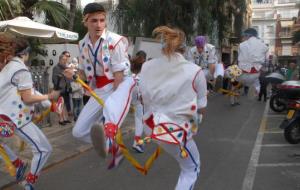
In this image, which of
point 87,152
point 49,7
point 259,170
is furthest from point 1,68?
point 49,7

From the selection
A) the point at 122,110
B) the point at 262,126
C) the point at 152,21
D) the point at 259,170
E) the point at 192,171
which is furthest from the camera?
the point at 152,21

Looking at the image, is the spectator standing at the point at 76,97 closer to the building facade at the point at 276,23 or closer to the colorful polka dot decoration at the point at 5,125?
the colorful polka dot decoration at the point at 5,125

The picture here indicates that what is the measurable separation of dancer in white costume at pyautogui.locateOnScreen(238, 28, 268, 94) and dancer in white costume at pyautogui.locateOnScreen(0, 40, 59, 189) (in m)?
6.69

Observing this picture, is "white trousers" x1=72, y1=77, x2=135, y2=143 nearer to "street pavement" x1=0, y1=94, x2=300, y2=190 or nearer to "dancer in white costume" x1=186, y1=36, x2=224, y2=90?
"street pavement" x1=0, y1=94, x2=300, y2=190

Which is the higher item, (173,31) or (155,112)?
(173,31)

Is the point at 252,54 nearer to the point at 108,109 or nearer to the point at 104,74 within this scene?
the point at 104,74

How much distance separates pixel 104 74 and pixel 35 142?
3.59 ft

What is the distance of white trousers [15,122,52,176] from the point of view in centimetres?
510

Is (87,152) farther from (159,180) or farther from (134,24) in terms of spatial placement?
(134,24)

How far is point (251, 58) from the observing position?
1076cm

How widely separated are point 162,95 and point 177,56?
39 cm

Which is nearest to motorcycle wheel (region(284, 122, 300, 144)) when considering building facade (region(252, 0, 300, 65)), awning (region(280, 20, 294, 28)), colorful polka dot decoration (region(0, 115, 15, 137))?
colorful polka dot decoration (region(0, 115, 15, 137))

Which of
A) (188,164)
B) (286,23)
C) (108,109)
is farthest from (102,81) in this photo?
(286,23)

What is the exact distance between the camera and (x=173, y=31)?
4.14 m
